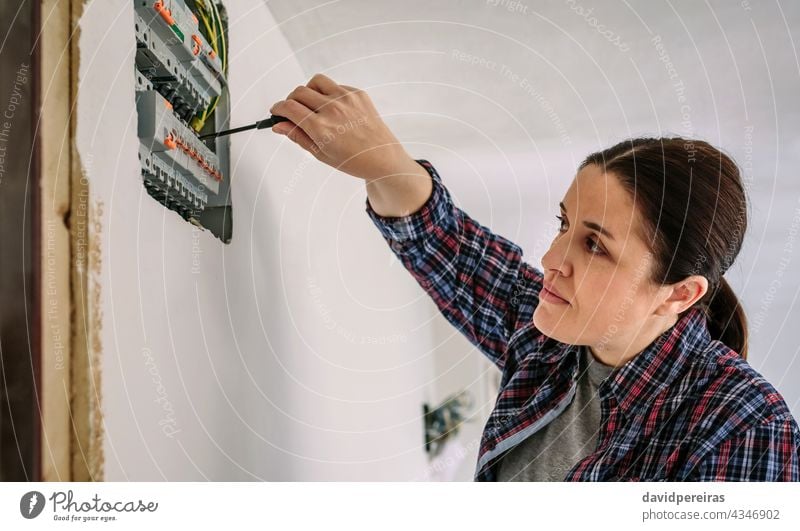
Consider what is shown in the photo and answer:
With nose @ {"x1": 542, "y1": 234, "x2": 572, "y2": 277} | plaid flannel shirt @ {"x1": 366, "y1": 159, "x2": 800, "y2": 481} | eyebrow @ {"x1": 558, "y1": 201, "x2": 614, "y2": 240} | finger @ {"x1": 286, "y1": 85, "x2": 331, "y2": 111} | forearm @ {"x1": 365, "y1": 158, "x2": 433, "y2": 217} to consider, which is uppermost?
finger @ {"x1": 286, "y1": 85, "x2": 331, "y2": 111}

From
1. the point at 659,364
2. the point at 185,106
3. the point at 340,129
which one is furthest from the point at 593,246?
the point at 185,106

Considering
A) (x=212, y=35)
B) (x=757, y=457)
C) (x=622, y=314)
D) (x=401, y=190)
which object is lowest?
(x=757, y=457)

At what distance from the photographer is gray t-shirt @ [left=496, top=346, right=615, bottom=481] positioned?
61 centimetres

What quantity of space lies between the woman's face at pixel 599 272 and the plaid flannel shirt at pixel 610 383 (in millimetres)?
32

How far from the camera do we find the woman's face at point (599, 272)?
0.57 meters

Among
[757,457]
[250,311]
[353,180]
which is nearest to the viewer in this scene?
[757,457]

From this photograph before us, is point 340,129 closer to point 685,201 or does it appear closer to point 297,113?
point 297,113

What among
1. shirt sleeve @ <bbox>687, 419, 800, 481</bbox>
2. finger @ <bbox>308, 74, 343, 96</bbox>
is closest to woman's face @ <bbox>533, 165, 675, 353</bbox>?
shirt sleeve @ <bbox>687, 419, 800, 481</bbox>

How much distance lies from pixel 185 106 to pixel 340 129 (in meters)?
0.13

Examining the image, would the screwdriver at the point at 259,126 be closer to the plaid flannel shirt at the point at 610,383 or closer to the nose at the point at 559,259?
the plaid flannel shirt at the point at 610,383

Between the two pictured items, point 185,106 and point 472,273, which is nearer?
point 185,106

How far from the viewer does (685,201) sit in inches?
22.5

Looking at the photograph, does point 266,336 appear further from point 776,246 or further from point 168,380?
point 776,246

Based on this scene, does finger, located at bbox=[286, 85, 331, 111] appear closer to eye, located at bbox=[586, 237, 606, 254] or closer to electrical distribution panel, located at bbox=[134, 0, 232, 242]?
electrical distribution panel, located at bbox=[134, 0, 232, 242]
